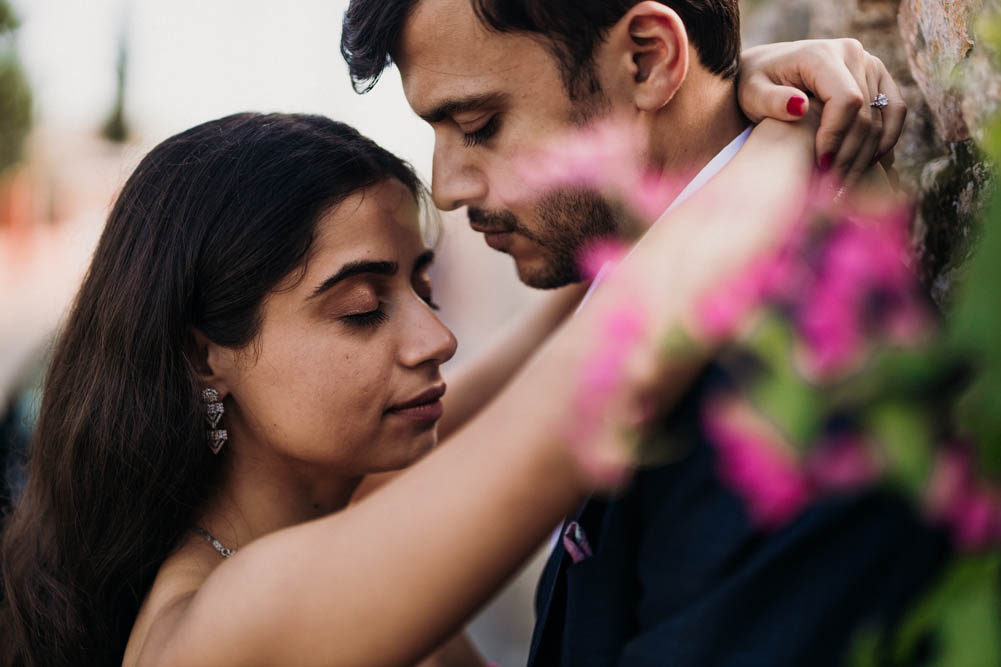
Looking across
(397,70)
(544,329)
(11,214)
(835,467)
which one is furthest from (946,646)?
(11,214)

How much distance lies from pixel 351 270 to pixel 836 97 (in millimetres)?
1102

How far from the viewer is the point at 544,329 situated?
9.34 ft

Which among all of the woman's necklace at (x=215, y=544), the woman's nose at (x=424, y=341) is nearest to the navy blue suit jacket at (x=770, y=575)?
the woman's nose at (x=424, y=341)

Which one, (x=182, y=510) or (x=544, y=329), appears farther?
(x=544, y=329)

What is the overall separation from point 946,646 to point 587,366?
656 mm

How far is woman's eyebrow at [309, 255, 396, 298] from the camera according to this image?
6.47ft

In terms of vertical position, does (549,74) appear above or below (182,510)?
above

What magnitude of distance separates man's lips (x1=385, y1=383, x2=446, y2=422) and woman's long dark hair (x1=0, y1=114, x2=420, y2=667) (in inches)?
15.4

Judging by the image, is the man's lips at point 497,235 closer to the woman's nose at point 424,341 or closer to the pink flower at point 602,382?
the woman's nose at point 424,341

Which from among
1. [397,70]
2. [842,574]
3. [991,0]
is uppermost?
[397,70]

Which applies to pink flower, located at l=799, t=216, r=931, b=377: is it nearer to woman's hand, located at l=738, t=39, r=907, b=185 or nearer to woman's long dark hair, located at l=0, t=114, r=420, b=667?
woman's hand, located at l=738, t=39, r=907, b=185

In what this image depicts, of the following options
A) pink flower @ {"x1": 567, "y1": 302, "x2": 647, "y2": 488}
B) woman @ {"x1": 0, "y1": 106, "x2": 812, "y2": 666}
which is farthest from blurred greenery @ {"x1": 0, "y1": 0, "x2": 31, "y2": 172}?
pink flower @ {"x1": 567, "y1": 302, "x2": 647, "y2": 488}

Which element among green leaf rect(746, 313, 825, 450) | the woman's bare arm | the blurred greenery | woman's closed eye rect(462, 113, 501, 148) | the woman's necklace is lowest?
the woman's necklace

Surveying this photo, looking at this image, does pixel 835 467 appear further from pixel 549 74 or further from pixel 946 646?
pixel 549 74
